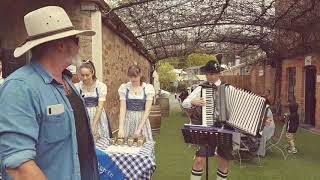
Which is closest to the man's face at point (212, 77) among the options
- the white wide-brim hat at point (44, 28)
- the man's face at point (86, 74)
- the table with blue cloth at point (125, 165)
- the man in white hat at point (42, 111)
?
the man's face at point (86, 74)

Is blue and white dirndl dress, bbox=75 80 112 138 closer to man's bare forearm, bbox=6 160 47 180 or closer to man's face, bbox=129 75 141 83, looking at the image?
man's face, bbox=129 75 141 83

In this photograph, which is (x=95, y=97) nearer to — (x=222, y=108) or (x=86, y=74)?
(x=86, y=74)

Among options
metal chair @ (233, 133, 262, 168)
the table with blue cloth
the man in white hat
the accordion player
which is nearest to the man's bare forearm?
the man in white hat

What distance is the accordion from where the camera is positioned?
476 cm

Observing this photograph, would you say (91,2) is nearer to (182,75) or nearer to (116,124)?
(116,124)

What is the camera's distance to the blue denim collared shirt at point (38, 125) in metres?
1.74

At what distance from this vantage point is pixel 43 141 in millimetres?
1873

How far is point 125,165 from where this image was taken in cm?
366

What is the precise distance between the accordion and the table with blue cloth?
125cm

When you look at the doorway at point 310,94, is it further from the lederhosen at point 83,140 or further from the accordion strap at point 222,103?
the lederhosen at point 83,140

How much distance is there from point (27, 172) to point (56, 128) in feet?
0.80

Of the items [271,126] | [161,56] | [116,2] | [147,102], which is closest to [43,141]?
[147,102]

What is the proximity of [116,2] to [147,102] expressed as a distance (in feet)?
17.5

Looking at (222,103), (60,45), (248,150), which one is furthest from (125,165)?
(248,150)
